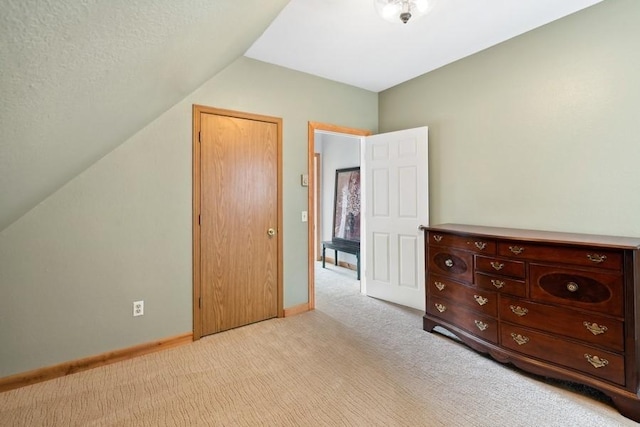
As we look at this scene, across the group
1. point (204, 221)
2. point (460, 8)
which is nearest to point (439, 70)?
point (460, 8)

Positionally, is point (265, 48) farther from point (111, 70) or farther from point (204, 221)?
point (111, 70)

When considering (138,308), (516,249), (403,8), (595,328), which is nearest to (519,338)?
(595,328)

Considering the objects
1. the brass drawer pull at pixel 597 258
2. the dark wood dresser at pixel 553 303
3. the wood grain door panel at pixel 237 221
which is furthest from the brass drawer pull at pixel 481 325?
the wood grain door panel at pixel 237 221

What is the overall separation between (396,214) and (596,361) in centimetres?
201

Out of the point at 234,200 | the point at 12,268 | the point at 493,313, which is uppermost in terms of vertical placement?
the point at 234,200

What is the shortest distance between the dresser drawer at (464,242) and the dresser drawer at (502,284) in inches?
7.5

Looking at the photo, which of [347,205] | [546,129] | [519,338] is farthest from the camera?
[347,205]

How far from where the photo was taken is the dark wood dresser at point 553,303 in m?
1.68

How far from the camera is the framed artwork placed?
5.00m

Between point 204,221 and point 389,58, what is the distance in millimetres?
2335

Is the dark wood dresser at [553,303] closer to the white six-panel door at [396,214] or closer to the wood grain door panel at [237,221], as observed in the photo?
the white six-panel door at [396,214]

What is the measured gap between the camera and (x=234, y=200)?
2803 mm

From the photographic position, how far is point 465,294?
95.7 inches

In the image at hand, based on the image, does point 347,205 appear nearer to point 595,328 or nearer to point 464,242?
point 464,242
